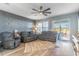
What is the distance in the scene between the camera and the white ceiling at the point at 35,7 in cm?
210

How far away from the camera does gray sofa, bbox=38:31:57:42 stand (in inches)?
86.2

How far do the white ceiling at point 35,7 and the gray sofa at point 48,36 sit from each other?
0.38 m

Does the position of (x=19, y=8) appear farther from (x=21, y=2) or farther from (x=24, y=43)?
(x=24, y=43)

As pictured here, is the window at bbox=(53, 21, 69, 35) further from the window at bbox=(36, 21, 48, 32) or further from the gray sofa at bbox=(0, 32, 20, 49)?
the gray sofa at bbox=(0, 32, 20, 49)

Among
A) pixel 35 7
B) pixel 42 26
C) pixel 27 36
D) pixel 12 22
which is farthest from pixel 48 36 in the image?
pixel 12 22

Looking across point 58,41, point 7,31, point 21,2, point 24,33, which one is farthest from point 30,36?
point 21,2

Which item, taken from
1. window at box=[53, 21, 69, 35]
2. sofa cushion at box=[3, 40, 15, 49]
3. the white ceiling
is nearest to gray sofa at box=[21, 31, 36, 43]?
sofa cushion at box=[3, 40, 15, 49]

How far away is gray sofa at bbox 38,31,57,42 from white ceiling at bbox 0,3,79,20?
0.38 m

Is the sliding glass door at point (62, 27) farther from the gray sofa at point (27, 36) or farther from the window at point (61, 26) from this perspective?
the gray sofa at point (27, 36)

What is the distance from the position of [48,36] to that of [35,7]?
74 centimetres

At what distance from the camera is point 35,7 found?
84.4 inches

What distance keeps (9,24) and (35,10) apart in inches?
26.5

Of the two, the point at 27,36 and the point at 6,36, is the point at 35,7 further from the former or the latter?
the point at 6,36

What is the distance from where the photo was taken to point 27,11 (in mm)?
2158
